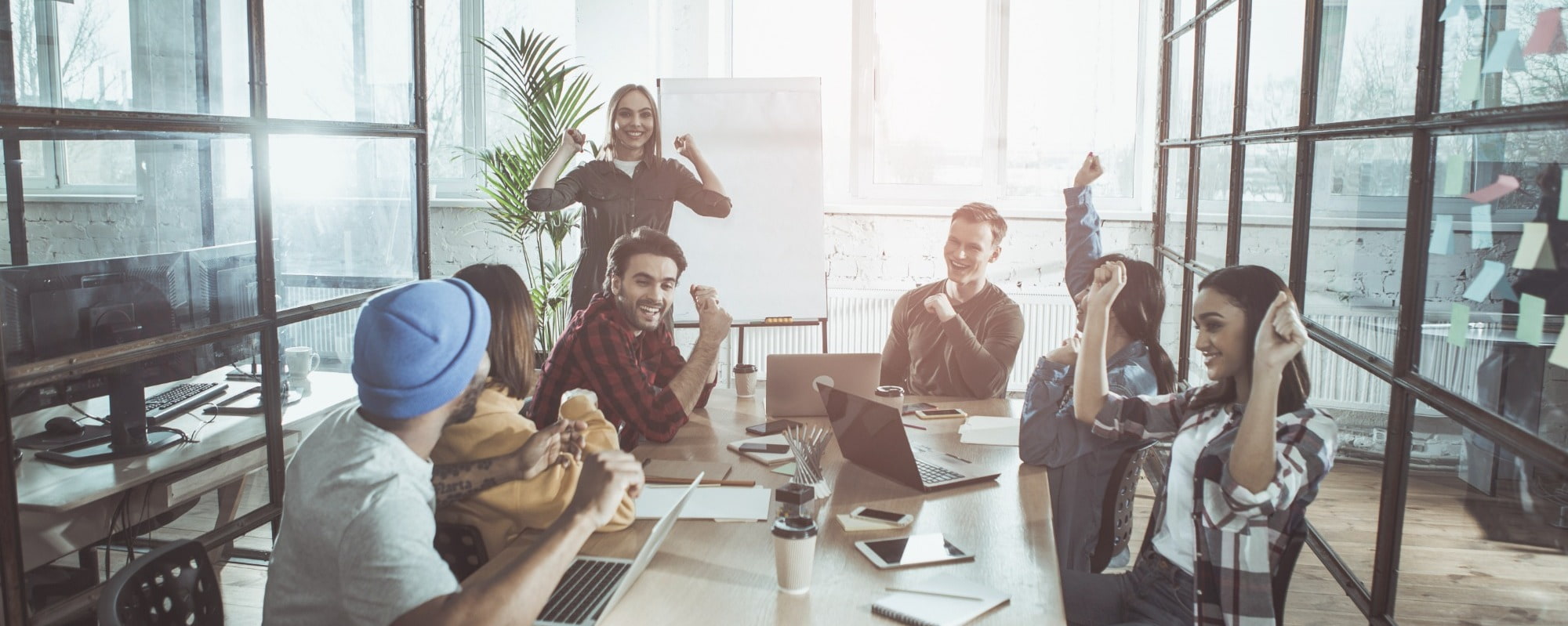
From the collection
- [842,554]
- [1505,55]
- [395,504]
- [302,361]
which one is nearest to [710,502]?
[842,554]

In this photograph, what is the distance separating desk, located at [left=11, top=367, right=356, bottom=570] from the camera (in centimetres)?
197

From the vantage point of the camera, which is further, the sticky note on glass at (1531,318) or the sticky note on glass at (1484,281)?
the sticky note on glass at (1484,281)

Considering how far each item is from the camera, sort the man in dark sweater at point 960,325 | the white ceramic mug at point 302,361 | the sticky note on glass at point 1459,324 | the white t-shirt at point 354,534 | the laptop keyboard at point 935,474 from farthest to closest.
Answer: the man in dark sweater at point 960,325 → the white ceramic mug at point 302,361 → the laptop keyboard at point 935,474 → the sticky note on glass at point 1459,324 → the white t-shirt at point 354,534

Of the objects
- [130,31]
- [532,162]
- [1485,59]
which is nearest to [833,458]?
Answer: [1485,59]

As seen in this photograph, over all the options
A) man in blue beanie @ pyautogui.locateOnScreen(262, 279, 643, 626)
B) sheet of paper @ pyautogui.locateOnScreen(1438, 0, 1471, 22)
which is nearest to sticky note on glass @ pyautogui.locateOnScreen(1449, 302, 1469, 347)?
sheet of paper @ pyautogui.locateOnScreen(1438, 0, 1471, 22)

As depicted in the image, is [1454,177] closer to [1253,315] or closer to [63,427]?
[1253,315]

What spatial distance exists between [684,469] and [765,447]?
246 millimetres

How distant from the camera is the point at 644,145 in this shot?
4.39 m

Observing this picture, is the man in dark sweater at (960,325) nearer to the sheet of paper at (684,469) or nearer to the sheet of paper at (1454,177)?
the sheet of paper at (684,469)

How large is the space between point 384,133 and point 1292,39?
7.92 ft

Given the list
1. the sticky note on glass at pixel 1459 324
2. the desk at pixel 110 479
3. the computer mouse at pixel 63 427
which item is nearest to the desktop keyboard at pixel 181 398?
the desk at pixel 110 479

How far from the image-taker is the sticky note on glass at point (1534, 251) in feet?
4.65

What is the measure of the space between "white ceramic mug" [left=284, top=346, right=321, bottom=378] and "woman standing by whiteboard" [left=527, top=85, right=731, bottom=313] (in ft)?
4.50

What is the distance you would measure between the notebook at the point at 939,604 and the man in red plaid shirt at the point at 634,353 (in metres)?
1.08
